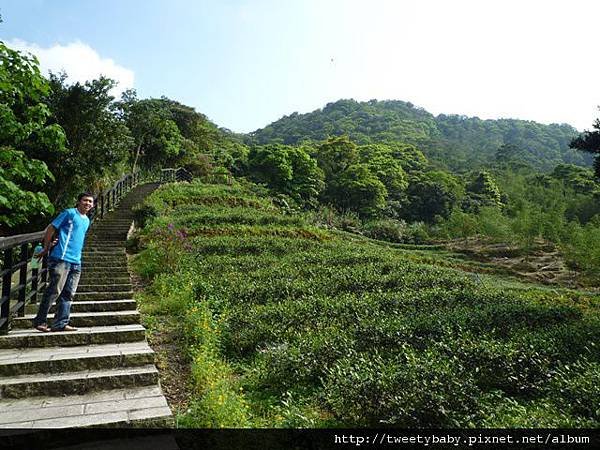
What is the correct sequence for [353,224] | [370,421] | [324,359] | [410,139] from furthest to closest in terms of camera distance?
[410,139] → [353,224] → [324,359] → [370,421]

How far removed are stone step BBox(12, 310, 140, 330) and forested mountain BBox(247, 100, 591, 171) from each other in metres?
78.3

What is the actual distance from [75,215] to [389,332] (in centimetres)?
502

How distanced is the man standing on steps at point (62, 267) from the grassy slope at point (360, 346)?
5.64 ft

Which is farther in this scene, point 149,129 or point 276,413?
point 149,129

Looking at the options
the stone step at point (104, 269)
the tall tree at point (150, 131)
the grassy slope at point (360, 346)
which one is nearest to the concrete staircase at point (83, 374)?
the grassy slope at point (360, 346)

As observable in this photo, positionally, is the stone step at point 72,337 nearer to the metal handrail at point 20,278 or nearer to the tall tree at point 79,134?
the metal handrail at point 20,278

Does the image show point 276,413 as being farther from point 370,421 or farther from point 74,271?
point 74,271

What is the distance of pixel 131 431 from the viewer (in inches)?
133

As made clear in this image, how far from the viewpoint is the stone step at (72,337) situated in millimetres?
4660

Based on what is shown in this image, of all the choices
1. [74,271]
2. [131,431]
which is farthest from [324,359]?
[74,271]

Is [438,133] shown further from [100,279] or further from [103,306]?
Answer: [103,306]

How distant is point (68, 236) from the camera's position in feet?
16.9

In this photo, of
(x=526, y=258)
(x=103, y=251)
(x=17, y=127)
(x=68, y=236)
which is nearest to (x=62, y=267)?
(x=68, y=236)

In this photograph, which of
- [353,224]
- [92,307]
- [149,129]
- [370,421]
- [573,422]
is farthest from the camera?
[353,224]
